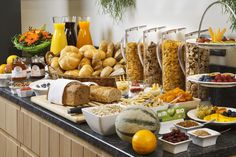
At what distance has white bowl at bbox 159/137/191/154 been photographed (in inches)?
54.2

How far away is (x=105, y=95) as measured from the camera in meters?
1.99

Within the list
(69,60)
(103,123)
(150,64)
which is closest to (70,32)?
(69,60)

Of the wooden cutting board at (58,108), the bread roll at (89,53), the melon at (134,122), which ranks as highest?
the bread roll at (89,53)

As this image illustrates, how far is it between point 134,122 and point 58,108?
1.87 feet

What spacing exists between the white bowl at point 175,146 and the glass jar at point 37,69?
1481 millimetres

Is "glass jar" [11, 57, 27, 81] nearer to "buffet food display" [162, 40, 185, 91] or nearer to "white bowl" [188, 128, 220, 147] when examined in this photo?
"buffet food display" [162, 40, 185, 91]

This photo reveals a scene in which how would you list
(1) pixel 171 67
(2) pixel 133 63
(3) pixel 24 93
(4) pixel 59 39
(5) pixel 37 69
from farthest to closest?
(4) pixel 59 39 → (5) pixel 37 69 → (2) pixel 133 63 → (3) pixel 24 93 → (1) pixel 171 67

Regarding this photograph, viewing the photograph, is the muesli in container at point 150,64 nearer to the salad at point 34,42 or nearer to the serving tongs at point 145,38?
the serving tongs at point 145,38

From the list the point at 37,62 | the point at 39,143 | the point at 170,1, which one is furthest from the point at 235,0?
the point at 37,62

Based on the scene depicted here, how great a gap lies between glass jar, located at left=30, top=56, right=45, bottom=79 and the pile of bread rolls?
6 centimetres

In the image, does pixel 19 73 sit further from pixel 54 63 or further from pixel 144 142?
pixel 144 142

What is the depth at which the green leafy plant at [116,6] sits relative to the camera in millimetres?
2768

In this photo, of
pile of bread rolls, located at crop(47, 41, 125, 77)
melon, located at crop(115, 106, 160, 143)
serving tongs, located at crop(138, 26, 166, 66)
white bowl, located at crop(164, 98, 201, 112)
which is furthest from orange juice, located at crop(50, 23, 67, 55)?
melon, located at crop(115, 106, 160, 143)

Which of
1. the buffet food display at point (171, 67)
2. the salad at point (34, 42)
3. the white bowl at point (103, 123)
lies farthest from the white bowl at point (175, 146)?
the salad at point (34, 42)
